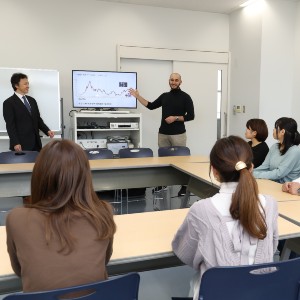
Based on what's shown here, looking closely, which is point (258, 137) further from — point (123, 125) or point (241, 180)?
point (123, 125)

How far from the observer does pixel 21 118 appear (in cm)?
405

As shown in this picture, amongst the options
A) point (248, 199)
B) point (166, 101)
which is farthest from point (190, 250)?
point (166, 101)

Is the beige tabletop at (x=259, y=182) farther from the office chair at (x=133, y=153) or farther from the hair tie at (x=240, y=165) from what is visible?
the hair tie at (x=240, y=165)

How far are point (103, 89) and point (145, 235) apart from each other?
13.0 feet

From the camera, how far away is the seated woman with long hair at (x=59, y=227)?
1027 millimetres

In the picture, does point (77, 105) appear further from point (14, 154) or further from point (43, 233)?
point (43, 233)

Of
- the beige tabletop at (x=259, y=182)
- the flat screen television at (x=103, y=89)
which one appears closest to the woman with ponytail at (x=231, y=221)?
the beige tabletop at (x=259, y=182)

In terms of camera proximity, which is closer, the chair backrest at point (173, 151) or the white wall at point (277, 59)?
the chair backrest at point (173, 151)

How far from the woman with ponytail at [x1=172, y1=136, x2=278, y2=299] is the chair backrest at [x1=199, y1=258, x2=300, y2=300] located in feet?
0.31

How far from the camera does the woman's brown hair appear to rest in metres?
1.04

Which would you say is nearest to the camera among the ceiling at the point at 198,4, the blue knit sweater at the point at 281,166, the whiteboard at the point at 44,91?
A: the blue knit sweater at the point at 281,166

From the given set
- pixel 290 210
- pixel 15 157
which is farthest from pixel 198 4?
pixel 290 210

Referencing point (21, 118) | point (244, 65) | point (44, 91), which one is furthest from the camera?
point (244, 65)

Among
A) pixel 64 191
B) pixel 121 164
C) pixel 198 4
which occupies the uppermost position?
pixel 198 4
